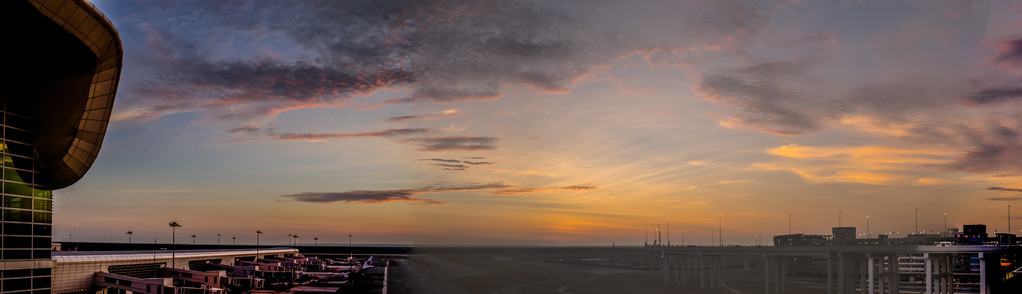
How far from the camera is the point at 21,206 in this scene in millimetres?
55562

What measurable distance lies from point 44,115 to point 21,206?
316 inches

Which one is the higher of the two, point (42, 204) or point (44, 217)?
point (42, 204)

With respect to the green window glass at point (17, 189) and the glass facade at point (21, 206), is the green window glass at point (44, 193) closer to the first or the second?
the glass facade at point (21, 206)

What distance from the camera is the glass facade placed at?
53562 millimetres

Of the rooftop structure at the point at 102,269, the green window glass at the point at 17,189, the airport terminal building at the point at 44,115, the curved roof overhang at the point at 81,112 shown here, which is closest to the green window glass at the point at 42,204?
the airport terminal building at the point at 44,115

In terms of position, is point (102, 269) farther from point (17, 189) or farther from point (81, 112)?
point (81, 112)

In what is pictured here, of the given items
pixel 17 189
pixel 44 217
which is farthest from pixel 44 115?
pixel 44 217

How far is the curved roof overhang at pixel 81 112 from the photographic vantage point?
5266cm

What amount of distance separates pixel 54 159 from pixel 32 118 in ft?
13.5

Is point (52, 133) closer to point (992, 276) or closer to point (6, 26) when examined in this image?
Answer: point (6, 26)

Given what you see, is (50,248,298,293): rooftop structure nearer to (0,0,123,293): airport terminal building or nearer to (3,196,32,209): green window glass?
(0,0,123,293): airport terminal building

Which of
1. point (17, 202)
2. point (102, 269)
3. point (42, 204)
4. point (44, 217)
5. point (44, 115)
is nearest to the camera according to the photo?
point (17, 202)

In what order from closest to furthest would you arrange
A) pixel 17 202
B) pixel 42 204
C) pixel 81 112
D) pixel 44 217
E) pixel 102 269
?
1. pixel 17 202
2. pixel 81 112
3. pixel 42 204
4. pixel 44 217
5. pixel 102 269

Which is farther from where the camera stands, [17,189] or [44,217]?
[44,217]
